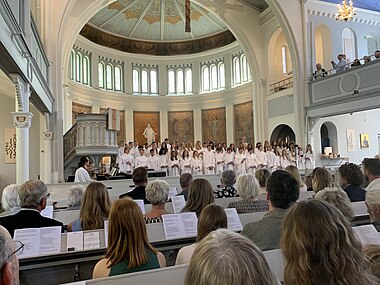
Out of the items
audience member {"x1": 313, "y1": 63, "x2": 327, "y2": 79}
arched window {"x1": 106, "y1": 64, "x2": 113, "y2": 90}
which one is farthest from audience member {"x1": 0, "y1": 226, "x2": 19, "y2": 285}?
arched window {"x1": 106, "y1": 64, "x2": 113, "y2": 90}

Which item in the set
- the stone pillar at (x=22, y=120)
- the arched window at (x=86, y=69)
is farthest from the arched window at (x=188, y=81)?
the stone pillar at (x=22, y=120)

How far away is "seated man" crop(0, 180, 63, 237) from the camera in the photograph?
3127 mm

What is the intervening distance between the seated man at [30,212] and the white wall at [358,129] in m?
14.6

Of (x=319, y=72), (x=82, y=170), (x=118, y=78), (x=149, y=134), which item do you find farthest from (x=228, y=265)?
(x=118, y=78)

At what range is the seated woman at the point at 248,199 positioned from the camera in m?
4.11

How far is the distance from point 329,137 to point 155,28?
40.8 ft

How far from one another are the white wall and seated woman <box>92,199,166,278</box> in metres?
15.2

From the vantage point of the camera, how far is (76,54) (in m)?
19.8

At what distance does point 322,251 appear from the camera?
128 centimetres

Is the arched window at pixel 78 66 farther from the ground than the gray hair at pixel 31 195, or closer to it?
farther from the ground

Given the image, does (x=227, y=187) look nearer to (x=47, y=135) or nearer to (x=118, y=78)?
(x=47, y=135)

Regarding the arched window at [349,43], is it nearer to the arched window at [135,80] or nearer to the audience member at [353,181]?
the arched window at [135,80]

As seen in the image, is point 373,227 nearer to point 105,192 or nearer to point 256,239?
point 256,239

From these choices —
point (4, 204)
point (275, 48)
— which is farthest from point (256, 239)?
point (275, 48)
